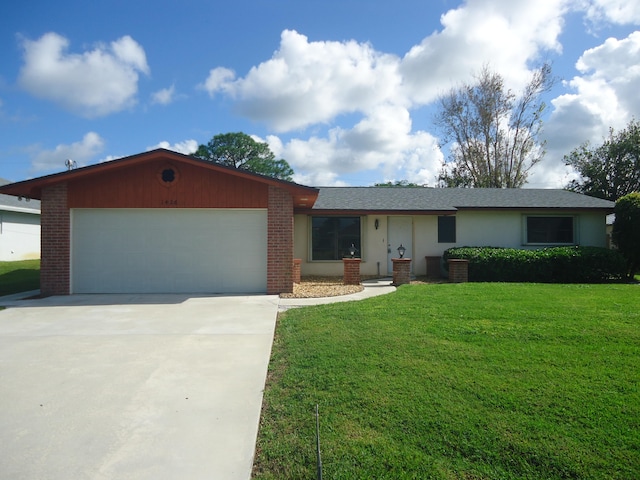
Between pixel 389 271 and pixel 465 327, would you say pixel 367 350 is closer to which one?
pixel 465 327

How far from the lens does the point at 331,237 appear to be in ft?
45.6

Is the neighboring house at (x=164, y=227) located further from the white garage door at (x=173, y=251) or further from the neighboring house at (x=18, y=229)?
the neighboring house at (x=18, y=229)

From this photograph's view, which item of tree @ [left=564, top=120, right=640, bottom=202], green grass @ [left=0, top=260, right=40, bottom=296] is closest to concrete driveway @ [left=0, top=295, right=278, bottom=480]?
green grass @ [left=0, top=260, right=40, bottom=296]

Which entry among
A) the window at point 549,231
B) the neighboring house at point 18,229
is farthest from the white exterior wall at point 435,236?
the neighboring house at point 18,229

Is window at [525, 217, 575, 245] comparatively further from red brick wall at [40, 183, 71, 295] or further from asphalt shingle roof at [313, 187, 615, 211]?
red brick wall at [40, 183, 71, 295]

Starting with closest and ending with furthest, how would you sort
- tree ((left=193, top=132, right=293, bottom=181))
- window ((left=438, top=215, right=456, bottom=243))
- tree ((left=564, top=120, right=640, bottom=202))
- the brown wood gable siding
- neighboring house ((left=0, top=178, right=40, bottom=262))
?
the brown wood gable siding
window ((left=438, top=215, right=456, bottom=243))
neighboring house ((left=0, top=178, right=40, bottom=262))
tree ((left=564, top=120, right=640, bottom=202))
tree ((left=193, top=132, right=293, bottom=181))

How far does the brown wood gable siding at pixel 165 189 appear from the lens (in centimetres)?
1006

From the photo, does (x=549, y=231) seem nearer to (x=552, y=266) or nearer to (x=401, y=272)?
(x=552, y=266)

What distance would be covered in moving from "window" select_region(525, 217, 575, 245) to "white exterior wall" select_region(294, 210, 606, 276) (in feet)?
0.84

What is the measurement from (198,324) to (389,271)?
8.58m

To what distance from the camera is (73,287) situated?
1021 cm

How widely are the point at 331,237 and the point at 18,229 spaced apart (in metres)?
15.5

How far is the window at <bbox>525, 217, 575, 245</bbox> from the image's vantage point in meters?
14.7

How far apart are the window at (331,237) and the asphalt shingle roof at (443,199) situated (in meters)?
0.54
